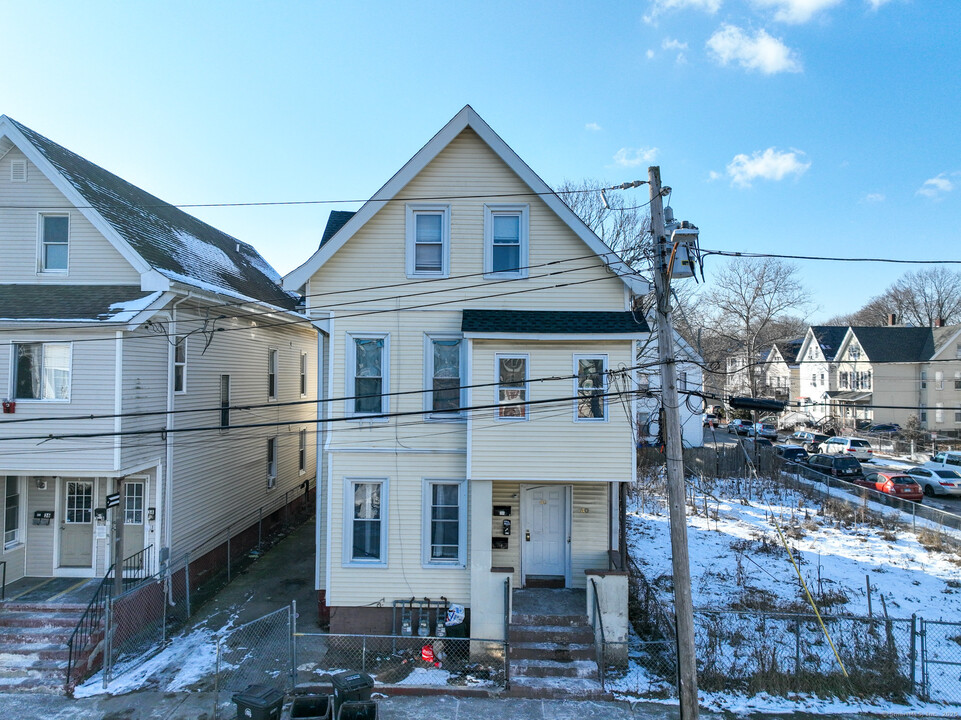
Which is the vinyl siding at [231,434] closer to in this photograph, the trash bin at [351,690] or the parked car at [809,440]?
the trash bin at [351,690]

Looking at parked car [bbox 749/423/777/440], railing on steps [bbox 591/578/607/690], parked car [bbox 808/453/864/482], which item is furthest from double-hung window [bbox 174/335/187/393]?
parked car [bbox 749/423/777/440]

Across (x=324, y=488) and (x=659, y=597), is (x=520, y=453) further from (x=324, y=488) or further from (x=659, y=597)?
(x=659, y=597)

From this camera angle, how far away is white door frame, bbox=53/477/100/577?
12820mm

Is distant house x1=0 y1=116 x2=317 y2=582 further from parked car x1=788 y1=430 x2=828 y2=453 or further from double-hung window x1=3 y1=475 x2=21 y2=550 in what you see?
parked car x1=788 y1=430 x2=828 y2=453

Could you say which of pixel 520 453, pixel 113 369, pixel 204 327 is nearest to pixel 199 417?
pixel 204 327

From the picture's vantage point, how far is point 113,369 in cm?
1160

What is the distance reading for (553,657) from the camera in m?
10.3

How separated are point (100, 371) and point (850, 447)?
39.7 m

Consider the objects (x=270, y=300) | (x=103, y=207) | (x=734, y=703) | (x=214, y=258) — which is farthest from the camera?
(x=270, y=300)

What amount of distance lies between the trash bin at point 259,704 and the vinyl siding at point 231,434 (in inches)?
203

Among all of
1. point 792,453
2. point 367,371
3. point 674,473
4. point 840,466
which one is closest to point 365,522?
point 367,371

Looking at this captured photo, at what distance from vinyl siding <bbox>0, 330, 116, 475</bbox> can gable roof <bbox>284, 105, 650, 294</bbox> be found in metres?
4.29

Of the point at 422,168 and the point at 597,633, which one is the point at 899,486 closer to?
the point at 597,633

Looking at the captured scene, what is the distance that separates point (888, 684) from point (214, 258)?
801 inches
